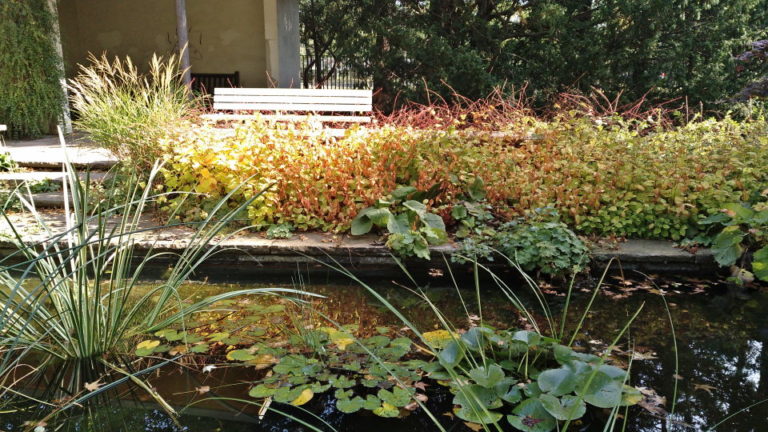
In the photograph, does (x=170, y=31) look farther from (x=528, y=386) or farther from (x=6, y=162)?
(x=528, y=386)

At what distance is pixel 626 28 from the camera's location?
8461mm

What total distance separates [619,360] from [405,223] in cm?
168

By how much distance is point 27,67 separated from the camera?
6949 mm

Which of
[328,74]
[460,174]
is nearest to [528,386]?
[460,174]

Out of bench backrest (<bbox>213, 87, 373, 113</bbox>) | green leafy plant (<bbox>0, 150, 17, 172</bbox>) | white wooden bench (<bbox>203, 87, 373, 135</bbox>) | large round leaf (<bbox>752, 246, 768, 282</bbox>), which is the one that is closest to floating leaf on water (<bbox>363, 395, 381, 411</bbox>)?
large round leaf (<bbox>752, 246, 768, 282</bbox>)

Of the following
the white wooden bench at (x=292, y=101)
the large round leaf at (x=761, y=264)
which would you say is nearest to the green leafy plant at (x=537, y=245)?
the large round leaf at (x=761, y=264)

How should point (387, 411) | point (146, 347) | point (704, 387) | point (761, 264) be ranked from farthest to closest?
point (761, 264) < point (146, 347) < point (704, 387) < point (387, 411)

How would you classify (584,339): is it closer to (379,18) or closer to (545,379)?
(545,379)

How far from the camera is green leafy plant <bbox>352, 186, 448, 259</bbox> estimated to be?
143 inches

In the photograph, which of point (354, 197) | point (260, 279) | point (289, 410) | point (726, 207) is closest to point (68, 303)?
point (289, 410)

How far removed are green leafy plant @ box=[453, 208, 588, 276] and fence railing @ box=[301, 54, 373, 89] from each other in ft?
23.7

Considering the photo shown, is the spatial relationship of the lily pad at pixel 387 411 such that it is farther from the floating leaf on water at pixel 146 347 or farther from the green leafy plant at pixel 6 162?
the green leafy plant at pixel 6 162

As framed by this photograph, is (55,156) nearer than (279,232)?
No

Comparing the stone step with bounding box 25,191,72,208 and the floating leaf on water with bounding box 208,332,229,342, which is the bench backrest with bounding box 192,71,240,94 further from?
the floating leaf on water with bounding box 208,332,229,342
